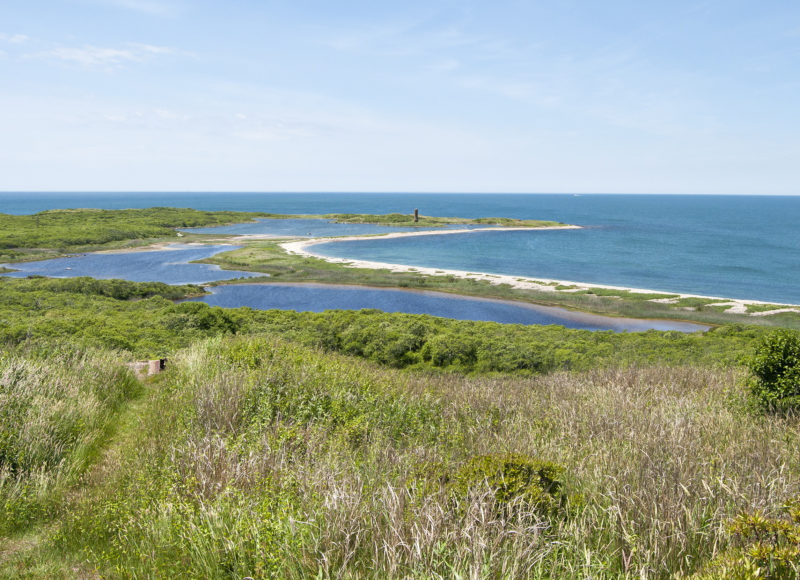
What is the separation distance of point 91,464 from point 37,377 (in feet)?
7.37

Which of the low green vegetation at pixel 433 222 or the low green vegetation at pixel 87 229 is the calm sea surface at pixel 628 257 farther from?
the low green vegetation at pixel 87 229

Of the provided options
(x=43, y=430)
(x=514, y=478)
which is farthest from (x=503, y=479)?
(x=43, y=430)

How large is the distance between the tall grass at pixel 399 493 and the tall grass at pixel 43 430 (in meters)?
0.59

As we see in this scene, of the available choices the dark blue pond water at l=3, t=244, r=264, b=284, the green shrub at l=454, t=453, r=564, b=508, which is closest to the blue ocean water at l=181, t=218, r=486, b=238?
the dark blue pond water at l=3, t=244, r=264, b=284

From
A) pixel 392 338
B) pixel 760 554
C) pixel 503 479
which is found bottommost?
pixel 392 338

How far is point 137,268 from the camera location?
55.9 m

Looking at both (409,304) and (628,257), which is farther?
(628,257)

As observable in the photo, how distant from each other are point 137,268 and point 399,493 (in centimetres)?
5962

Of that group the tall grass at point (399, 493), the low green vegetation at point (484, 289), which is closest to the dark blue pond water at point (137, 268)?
the low green vegetation at point (484, 289)

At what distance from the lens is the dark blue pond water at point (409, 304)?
3581cm

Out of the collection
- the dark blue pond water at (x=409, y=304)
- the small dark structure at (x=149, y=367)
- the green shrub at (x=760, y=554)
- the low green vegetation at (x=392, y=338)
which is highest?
the green shrub at (x=760, y=554)

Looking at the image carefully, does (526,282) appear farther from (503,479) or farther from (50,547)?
(50,547)

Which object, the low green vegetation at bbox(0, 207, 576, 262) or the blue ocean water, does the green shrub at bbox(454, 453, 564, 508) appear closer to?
the low green vegetation at bbox(0, 207, 576, 262)

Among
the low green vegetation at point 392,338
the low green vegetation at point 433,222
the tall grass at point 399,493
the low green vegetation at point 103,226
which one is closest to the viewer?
the tall grass at point 399,493
